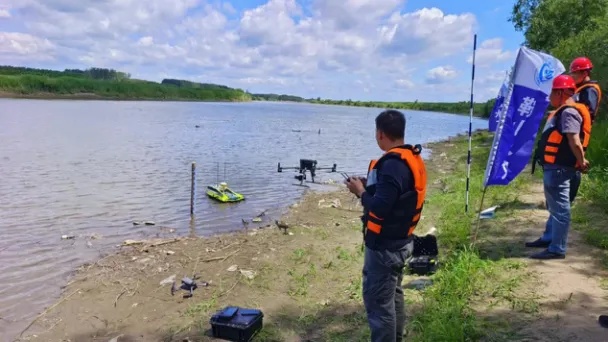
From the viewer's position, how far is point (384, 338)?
4.00m

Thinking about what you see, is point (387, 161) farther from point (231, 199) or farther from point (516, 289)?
point (231, 199)

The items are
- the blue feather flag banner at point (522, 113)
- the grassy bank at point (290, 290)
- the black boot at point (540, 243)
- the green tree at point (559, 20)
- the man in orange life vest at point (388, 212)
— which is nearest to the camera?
the man in orange life vest at point (388, 212)

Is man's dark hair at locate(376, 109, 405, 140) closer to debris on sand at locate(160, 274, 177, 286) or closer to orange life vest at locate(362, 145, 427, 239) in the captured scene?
orange life vest at locate(362, 145, 427, 239)

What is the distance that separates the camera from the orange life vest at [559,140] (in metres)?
5.98

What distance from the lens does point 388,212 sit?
3744 millimetres

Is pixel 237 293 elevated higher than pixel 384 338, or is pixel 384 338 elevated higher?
pixel 384 338

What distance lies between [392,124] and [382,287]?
1459mm

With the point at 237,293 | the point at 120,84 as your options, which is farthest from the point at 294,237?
the point at 120,84

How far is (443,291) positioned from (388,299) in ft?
6.96

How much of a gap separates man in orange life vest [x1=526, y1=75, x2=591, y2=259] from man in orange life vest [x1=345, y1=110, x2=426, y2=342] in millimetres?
3215

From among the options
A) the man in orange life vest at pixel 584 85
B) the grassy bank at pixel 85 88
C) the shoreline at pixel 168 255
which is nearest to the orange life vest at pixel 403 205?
the shoreline at pixel 168 255

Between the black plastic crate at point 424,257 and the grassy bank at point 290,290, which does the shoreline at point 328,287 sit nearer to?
the grassy bank at point 290,290

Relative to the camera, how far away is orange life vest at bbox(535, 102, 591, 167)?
19.6 feet

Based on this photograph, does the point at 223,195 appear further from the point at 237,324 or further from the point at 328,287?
the point at 237,324
